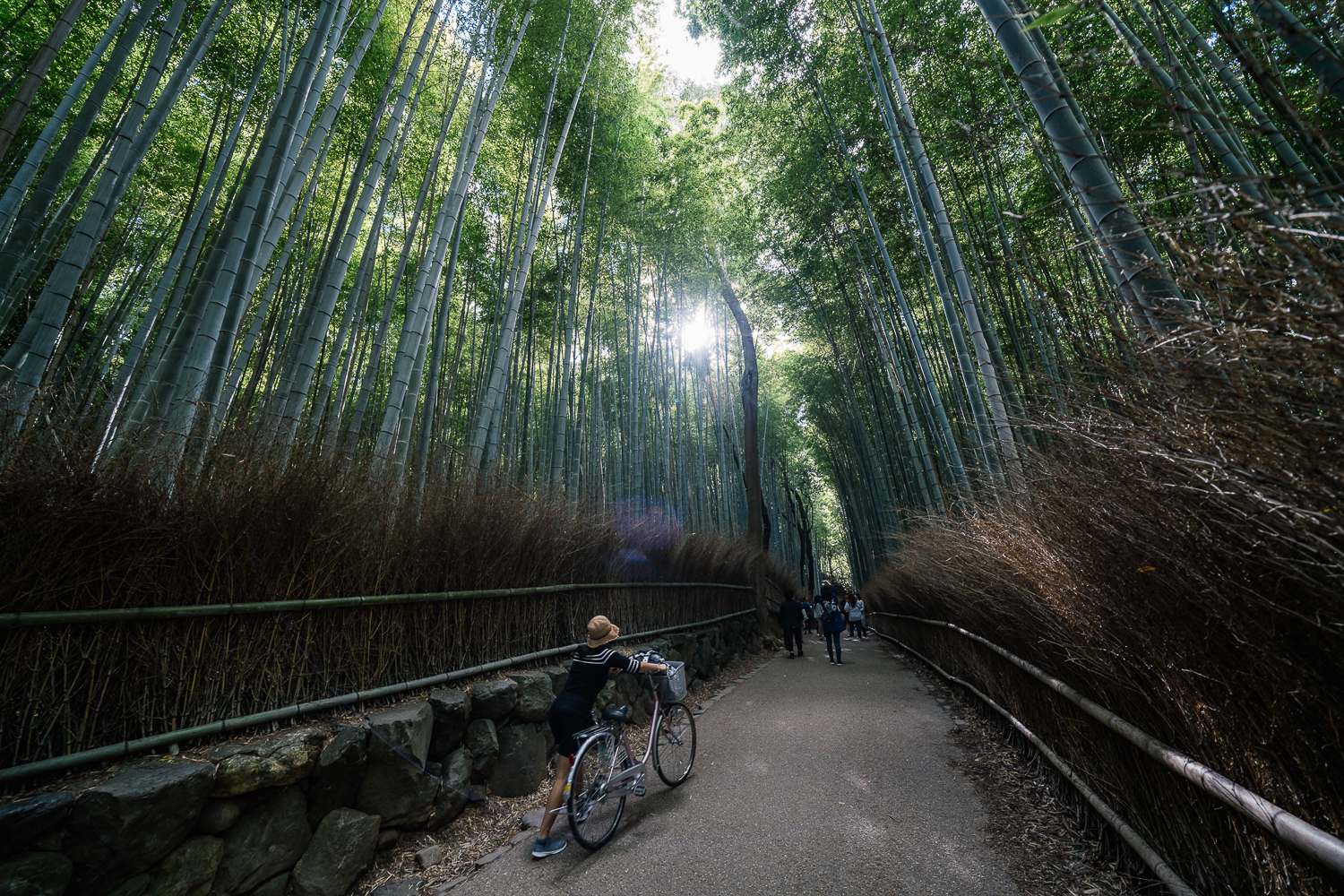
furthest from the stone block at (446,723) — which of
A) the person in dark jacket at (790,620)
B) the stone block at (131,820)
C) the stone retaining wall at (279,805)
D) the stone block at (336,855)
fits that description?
the person in dark jacket at (790,620)

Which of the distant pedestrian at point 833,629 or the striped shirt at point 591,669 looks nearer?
the striped shirt at point 591,669

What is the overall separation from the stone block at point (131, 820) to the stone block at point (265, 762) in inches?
2.7

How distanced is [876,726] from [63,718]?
4.58 metres

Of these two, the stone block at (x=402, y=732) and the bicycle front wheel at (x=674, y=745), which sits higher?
the stone block at (x=402, y=732)

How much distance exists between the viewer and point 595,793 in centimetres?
251

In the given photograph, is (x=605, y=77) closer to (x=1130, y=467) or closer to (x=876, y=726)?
(x=1130, y=467)

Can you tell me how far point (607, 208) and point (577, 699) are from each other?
6.69 metres

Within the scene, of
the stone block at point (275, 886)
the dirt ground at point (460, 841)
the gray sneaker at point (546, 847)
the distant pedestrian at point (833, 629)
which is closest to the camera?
the stone block at point (275, 886)

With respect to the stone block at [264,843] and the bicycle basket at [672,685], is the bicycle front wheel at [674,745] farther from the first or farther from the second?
the stone block at [264,843]

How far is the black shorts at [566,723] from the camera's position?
8.25 feet

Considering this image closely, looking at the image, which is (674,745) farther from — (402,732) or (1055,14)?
(1055,14)

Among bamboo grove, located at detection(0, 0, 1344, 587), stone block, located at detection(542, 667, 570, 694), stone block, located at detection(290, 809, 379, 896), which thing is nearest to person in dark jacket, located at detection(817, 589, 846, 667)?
bamboo grove, located at detection(0, 0, 1344, 587)

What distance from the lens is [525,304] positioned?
8.19 m

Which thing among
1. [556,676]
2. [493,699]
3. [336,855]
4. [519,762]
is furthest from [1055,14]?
[556,676]
